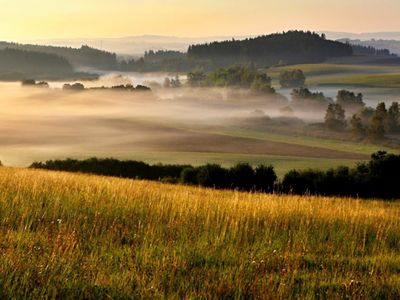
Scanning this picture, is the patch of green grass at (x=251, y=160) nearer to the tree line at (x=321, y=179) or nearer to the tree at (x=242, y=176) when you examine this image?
the tree line at (x=321, y=179)

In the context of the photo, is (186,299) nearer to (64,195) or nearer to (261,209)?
(261,209)

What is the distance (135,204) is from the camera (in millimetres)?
17250

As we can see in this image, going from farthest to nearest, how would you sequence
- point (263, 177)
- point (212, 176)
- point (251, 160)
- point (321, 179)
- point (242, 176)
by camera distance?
point (251, 160)
point (212, 176)
point (263, 177)
point (242, 176)
point (321, 179)

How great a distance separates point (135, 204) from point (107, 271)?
758 centimetres

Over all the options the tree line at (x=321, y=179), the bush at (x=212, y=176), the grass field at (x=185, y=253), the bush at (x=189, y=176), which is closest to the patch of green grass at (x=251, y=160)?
the bush at (x=189, y=176)

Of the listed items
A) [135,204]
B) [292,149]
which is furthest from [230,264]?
[292,149]

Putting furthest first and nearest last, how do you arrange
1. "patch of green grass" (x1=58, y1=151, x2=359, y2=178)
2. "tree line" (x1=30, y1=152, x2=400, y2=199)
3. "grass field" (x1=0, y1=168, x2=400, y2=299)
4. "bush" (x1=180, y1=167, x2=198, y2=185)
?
"patch of green grass" (x1=58, y1=151, x2=359, y2=178) < "bush" (x1=180, y1=167, x2=198, y2=185) < "tree line" (x1=30, y1=152, x2=400, y2=199) < "grass field" (x1=0, y1=168, x2=400, y2=299)

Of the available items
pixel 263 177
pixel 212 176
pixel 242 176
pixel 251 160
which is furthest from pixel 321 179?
pixel 251 160

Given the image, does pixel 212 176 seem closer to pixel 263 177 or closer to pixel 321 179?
pixel 263 177

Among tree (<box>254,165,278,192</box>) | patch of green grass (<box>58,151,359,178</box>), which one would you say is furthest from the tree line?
patch of green grass (<box>58,151,359,178</box>)

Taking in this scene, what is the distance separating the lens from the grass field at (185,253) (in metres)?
8.94

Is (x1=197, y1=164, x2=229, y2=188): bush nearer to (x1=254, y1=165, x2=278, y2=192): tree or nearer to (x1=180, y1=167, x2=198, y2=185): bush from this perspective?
(x1=180, y1=167, x2=198, y2=185): bush

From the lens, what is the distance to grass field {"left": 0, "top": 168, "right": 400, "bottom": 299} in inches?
352

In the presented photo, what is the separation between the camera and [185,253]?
11.4m
